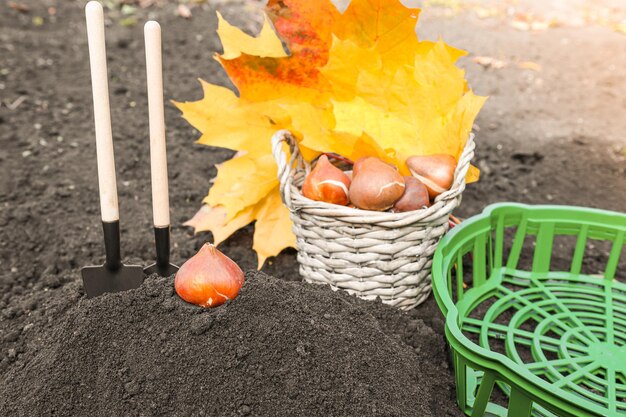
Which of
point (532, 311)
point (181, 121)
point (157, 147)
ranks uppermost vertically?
point (157, 147)

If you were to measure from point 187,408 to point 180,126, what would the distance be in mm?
1497

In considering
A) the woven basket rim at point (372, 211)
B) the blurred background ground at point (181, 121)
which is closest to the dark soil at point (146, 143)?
the blurred background ground at point (181, 121)

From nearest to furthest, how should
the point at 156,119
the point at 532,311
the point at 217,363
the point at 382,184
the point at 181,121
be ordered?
the point at 217,363, the point at 156,119, the point at 382,184, the point at 532,311, the point at 181,121

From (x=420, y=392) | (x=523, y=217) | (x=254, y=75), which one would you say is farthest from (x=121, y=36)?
(x=420, y=392)

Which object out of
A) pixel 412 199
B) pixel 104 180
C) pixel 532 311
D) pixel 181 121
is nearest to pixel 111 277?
pixel 104 180

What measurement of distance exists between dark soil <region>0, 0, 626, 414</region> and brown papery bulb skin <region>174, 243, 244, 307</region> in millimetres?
38

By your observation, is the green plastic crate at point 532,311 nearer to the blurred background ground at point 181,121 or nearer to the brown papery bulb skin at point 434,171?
the brown papery bulb skin at point 434,171

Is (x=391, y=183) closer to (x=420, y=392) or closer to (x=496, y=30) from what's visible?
(x=420, y=392)

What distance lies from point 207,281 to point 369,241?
0.36m

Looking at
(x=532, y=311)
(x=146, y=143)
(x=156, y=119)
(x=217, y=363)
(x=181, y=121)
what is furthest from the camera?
(x=181, y=121)

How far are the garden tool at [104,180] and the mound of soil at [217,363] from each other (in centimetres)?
8

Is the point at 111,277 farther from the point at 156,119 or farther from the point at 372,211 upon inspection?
the point at 372,211

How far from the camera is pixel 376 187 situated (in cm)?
120

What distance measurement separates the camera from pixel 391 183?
1.20m
